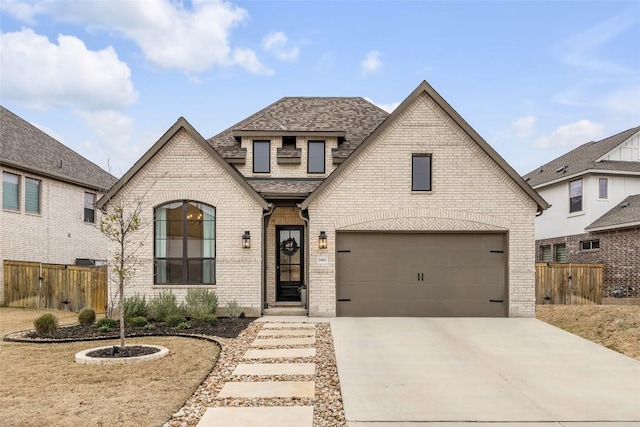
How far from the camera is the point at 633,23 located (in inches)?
669

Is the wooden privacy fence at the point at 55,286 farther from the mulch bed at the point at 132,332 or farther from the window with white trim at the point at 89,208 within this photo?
the window with white trim at the point at 89,208

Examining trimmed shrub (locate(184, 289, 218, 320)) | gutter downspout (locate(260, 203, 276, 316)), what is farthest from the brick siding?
trimmed shrub (locate(184, 289, 218, 320))

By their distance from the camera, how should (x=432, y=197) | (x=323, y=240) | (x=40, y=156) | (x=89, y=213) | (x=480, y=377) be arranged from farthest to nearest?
(x=89, y=213), (x=40, y=156), (x=432, y=197), (x=323, y=240), (x=480, y=377)

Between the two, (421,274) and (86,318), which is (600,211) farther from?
(86,318)

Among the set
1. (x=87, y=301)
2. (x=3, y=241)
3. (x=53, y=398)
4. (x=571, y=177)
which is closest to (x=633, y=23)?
(x=571, y=177)

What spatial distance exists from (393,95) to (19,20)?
16.0 meters

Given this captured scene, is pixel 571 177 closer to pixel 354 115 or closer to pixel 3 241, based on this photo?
pixel 354 115

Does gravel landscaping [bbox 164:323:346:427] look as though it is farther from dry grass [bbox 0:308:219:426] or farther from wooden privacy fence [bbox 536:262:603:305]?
wooden privacy fence [bbox 536:262:603:305]

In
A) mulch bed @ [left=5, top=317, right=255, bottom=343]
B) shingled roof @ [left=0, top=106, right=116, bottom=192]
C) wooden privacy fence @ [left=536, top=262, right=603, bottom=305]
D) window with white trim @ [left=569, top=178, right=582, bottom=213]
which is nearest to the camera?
mulch bed @ [left=5, top=317, right=255, bottom=343]

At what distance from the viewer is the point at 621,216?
20.2 metres

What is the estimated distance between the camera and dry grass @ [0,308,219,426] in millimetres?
5672

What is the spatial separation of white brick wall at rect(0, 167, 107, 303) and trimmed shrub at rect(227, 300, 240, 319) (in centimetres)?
1007

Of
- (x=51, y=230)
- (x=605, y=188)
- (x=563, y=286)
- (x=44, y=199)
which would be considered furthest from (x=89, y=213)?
(x=605, y=188)

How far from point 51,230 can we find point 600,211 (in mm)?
24672
